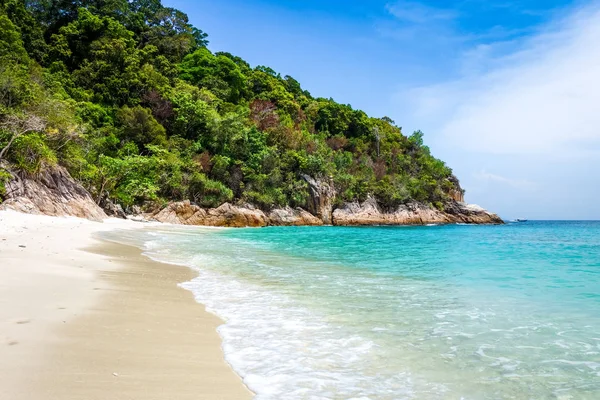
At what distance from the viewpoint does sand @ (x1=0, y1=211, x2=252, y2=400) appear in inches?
89.4

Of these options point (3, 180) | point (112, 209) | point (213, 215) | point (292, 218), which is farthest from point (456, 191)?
→ point (3, 180)

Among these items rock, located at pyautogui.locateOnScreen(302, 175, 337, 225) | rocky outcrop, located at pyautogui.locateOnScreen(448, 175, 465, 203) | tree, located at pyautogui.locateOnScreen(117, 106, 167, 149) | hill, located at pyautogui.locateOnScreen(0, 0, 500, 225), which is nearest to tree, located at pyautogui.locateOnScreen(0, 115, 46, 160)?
hill, located at pyautogui.locateOnScreen(0, 0, 500, 225)

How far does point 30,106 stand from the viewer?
1978 cm

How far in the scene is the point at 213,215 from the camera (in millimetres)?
33344

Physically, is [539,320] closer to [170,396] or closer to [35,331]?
[170,396]

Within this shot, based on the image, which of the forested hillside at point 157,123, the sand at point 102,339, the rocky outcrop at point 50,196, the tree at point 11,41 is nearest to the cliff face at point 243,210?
the rocky outcrop at point 50,196

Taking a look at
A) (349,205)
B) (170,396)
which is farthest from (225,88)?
(170,396)

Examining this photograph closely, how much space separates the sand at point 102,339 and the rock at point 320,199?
34973mm

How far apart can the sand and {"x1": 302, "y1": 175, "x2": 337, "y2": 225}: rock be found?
1377 inches

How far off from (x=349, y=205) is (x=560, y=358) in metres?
41.6

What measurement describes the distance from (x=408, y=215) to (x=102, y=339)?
1922 inches

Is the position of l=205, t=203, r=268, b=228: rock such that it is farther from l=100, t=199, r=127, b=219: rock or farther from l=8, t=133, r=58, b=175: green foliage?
l=8, t=133, r=58, b=175: green foliage

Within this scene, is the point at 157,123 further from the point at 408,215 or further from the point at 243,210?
the point at 408,215

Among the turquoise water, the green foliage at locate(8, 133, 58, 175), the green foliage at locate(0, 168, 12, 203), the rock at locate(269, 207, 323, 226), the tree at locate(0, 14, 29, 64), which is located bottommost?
the turquoise water
